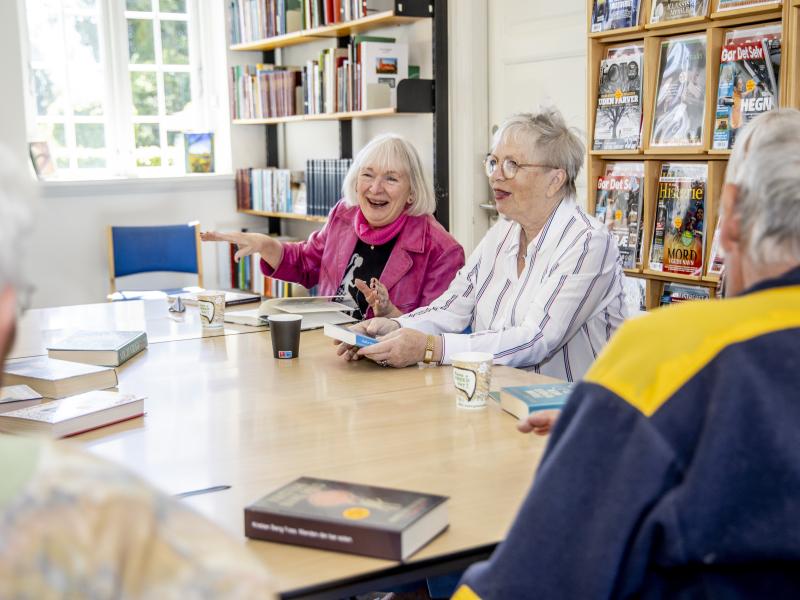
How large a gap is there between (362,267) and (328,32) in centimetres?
195

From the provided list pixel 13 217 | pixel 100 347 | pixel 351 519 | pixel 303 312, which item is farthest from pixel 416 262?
pixel 13 217

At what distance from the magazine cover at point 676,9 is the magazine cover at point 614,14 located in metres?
0.07

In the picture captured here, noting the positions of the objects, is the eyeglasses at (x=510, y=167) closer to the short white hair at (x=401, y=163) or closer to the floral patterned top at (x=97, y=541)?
the short white hair at (x=401, y=163)

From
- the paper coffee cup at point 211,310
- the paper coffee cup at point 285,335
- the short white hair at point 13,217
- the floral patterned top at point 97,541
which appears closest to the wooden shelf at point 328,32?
the paper coffee cup at point 211,310

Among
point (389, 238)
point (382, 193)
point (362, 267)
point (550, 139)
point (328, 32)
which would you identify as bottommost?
point (362, 267)

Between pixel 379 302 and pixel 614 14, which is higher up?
pixel 614 14

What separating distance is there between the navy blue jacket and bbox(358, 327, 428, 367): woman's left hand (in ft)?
3.87

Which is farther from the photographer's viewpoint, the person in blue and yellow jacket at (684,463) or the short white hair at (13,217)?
the person in blue and yellow jacket at (684,463)

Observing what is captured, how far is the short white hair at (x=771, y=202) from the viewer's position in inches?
38.9

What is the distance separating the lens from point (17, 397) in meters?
1.90

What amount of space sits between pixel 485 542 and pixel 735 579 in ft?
1.19

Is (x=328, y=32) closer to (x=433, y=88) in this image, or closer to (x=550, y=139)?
(x=433, y=88)

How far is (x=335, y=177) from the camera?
4.88 m

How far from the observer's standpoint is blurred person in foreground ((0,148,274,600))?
0.61 m
